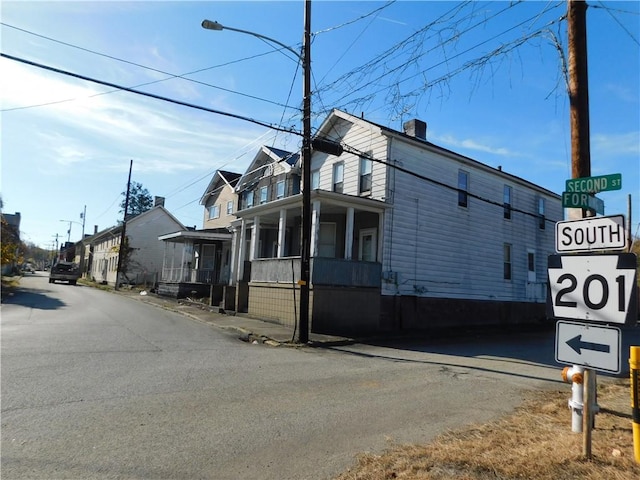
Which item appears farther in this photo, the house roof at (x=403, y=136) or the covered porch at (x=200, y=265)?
the covered porch at (x=200, y=265)

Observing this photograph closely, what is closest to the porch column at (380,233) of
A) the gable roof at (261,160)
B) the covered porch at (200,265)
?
the gable roof at (261,160)

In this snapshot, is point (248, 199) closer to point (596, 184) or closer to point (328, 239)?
point (328, 239)

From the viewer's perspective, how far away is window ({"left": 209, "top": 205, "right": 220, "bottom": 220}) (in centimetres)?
3647

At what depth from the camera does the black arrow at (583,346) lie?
4344 millimetres

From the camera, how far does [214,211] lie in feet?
122

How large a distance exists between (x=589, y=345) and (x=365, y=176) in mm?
15471

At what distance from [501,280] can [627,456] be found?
19.7 meters

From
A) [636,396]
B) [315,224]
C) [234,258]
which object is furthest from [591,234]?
[234,258]

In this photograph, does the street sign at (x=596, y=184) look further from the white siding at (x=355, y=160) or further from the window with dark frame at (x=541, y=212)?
the window with dark frame at (x=541, y=212)

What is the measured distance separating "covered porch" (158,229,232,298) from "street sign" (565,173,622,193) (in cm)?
2264

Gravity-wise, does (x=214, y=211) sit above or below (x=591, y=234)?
above

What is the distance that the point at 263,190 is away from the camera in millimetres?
27344

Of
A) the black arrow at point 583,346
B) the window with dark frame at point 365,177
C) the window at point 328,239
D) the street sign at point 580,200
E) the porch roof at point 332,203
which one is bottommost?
the black arrow at point 583,346

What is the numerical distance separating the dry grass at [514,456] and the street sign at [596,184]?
2964 millimetres
